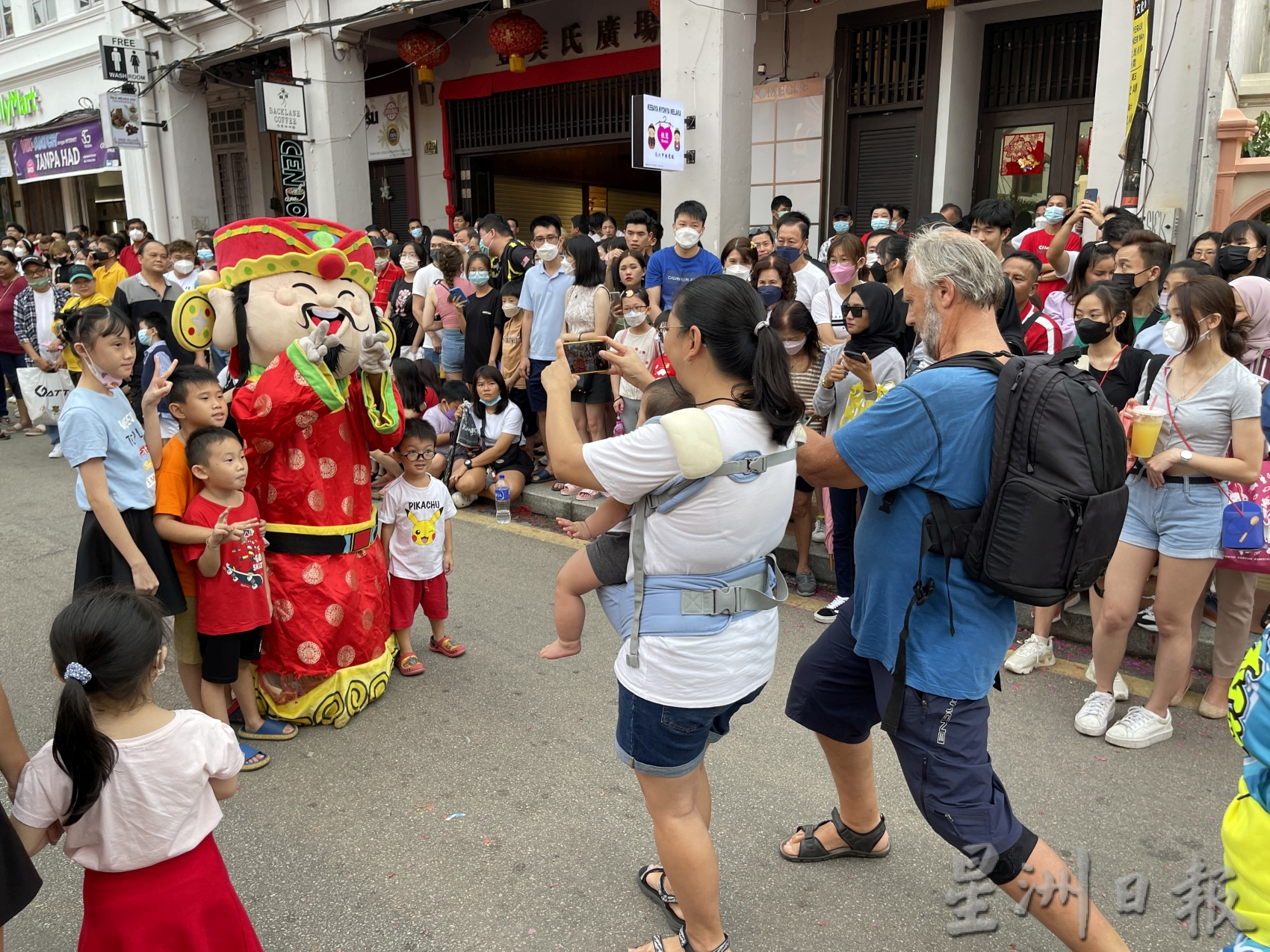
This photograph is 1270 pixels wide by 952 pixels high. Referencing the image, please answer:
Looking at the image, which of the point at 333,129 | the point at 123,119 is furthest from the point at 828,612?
the point at 123,119

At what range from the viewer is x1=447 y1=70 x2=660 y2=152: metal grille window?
12.4m

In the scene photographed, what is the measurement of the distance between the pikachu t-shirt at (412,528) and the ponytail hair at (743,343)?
2.30 m

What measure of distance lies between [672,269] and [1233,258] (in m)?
3.51

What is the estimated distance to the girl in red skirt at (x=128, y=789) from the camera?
5.97ft

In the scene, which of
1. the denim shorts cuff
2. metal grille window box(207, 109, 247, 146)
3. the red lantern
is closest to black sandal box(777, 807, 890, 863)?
the denim shorts cuff

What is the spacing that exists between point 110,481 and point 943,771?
2896mm

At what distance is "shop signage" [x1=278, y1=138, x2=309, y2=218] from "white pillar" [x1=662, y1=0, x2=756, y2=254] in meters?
6.31

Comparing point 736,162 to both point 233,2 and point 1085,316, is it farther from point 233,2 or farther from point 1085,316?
point 233,2

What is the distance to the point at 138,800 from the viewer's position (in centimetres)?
189

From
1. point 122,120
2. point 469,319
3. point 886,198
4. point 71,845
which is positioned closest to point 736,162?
point 886,198

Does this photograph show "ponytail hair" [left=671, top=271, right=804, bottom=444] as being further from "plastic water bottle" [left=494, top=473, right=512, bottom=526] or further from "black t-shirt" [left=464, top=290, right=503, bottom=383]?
"black t-shirt" [left=464, top=290, right=503, bottom=383]

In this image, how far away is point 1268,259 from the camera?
494 cm

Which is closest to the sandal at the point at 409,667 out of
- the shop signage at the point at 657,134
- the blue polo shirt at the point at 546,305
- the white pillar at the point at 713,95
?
the blue polo shirt at the point at 546,305

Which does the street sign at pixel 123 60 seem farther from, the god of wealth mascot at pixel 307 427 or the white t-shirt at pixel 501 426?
the god of wealth mascot at pixel 307 427
